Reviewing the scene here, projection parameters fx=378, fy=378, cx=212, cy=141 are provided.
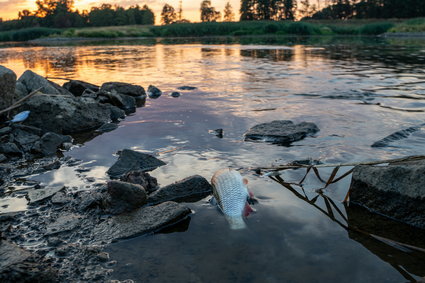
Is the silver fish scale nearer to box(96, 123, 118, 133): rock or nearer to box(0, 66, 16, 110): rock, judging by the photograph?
box(96, 123, 118, 133): rock

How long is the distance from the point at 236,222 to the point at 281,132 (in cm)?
296

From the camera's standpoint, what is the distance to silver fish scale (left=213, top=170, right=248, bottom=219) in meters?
3.59

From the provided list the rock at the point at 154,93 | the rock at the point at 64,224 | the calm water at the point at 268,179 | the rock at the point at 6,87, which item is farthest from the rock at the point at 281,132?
the rock at the point at 154,93

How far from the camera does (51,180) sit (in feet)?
15.4

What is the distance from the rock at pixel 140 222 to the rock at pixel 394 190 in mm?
1792

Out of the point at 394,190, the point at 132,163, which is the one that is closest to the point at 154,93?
the point at 132,163

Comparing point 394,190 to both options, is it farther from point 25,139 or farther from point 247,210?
point 25,139

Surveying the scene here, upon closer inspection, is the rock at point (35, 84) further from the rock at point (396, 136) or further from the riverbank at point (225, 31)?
the riverbank at point (225, 31)

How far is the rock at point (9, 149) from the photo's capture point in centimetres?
562

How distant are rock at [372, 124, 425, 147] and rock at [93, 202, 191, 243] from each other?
11.3 ft

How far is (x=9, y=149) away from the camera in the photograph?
5.64m

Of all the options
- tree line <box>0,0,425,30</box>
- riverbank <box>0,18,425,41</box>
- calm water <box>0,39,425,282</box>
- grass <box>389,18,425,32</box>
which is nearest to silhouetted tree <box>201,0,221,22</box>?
tree line <box>0,0,425,30</box>

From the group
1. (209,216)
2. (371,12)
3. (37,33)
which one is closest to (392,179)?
(209,216)

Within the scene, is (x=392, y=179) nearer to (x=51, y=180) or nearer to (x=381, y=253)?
→ (x=381, y=253)
